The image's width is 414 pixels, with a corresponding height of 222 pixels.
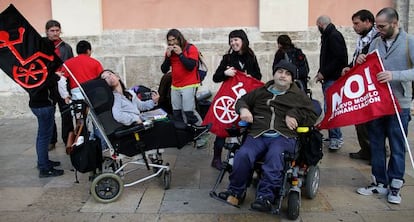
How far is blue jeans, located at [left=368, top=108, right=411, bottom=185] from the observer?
415 centimetres

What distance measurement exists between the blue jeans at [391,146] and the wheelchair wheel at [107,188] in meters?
2.51

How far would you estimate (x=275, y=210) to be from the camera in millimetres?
3760

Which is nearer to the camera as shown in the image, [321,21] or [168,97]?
[321,21]

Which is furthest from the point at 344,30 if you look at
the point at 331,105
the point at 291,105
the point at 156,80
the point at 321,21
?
the point at 291,105

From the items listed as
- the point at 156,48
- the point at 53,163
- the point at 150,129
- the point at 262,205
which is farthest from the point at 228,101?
the point at 156,48

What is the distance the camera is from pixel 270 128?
419 centimetres

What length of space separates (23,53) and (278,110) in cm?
259

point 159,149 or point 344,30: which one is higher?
point 344,30

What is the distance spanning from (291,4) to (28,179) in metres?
5.50

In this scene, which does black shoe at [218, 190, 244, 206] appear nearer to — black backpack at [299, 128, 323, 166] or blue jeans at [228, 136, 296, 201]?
blue jeans at [228, 136, 296, 201]

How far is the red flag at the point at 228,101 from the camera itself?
16.1 ft

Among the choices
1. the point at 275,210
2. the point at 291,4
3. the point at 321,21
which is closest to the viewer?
the point at 275,210

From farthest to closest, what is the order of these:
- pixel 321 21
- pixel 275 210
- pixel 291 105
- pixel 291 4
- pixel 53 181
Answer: pixel 291 4, pixel 321 21, pixel 53 181, pixel 291 105, pixel 275 210

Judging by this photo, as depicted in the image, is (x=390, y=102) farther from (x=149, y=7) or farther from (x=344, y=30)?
(x=149, y=7)
